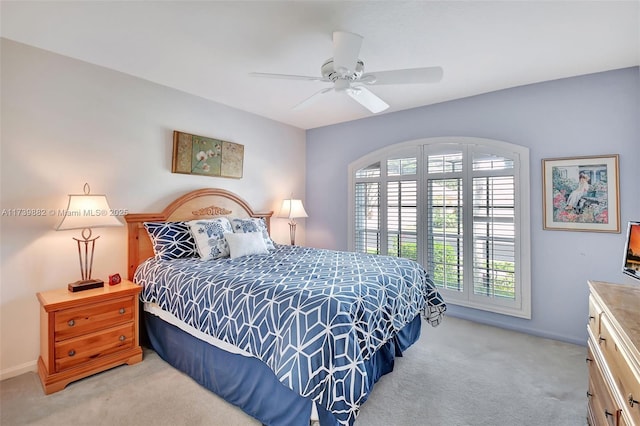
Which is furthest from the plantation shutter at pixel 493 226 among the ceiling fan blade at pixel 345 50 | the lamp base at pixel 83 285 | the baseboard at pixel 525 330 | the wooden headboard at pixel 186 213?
the lamp base at pixel 83 285

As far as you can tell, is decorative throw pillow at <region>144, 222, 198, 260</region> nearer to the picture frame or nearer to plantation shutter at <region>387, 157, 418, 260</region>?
plantation shutter at <region>387, 157, 418, 260</region>

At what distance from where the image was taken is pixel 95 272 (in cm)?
275

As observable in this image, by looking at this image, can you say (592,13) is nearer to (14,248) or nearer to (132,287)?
(132,287)

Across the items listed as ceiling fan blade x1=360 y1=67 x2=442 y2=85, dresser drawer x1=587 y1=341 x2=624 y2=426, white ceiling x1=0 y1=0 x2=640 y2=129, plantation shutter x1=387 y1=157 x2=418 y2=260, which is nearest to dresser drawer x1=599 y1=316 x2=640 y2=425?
dresser drawer x1=587 y1=341 x2=624 y2=426

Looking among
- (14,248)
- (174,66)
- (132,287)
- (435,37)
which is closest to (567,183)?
(435,37)

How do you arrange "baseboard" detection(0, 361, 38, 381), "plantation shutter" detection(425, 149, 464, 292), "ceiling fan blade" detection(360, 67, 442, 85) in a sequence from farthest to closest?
1. "plantation shutter" detection(425, 149, 464, 292)
2. "baseboard" detection(0, 361, 38, 381)
3. "ceiling fan blade" detection(360, 67, 442, 85)

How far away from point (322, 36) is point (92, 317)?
2824 millimetres

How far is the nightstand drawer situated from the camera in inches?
85.6

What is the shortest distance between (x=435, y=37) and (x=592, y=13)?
98 centimetres

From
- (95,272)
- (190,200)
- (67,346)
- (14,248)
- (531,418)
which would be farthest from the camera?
(190,200)

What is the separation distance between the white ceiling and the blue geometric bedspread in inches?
71.7

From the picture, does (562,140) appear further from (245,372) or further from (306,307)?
(245,372)

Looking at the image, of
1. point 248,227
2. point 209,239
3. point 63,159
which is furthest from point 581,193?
point 63,159

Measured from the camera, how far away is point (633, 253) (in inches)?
63.6
